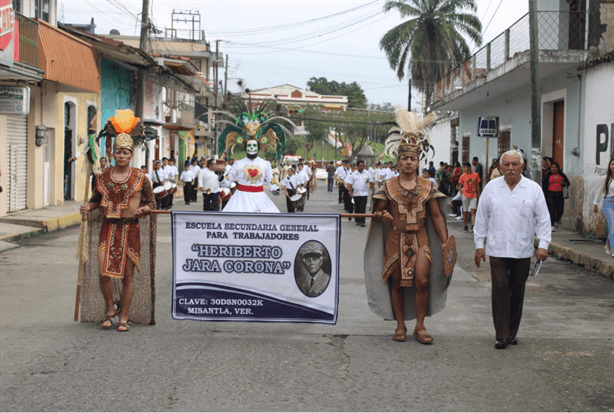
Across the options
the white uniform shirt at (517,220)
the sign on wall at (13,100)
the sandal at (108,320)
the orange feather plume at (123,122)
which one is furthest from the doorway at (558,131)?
the sandal at (108,320)

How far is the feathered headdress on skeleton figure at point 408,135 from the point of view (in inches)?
276

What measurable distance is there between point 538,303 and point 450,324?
6.42ft

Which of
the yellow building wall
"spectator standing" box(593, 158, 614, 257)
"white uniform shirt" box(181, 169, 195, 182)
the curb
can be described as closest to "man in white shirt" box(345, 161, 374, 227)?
the curb

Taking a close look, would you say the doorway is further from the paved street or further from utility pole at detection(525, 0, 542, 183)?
the paved street

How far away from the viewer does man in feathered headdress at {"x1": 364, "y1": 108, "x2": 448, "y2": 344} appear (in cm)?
682

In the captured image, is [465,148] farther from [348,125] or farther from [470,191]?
[348,125]

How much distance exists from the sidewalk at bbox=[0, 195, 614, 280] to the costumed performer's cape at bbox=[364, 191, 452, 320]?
566 centimetres

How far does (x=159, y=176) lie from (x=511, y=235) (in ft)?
61.3

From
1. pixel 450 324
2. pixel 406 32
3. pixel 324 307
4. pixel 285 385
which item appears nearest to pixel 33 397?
pixel 285 385

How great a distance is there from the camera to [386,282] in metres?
7.01

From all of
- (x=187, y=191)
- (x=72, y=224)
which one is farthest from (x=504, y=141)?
(x=72, y=224)

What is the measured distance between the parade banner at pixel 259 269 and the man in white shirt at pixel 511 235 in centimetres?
142

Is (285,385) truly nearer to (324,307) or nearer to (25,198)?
(324,307)

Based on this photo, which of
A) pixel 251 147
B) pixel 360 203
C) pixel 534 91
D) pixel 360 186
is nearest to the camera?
pixel 251 147
